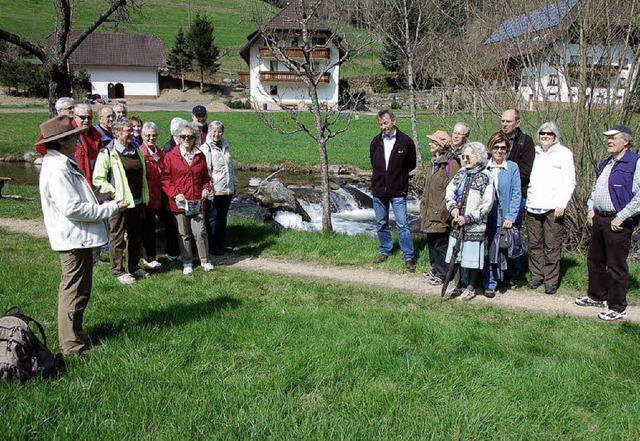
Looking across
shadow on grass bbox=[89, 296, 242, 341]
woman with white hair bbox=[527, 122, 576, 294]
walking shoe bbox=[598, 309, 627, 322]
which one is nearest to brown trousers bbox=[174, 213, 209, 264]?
Result: shadow on grass bbox=[89, 296, 242, 341]

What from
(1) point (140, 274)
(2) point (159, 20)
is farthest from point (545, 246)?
(2) point (159, 20)

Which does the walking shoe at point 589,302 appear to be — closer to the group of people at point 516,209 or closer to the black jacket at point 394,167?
the group of people at point 516,209

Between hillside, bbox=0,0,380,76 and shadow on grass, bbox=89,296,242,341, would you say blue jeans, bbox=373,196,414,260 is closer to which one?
shadow on grass, bbox=89,296,242,341

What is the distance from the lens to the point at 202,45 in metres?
51.7

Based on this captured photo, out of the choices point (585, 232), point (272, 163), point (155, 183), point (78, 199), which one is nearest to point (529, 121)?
point (585, 232)

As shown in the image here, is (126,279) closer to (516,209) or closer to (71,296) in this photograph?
(71,296)

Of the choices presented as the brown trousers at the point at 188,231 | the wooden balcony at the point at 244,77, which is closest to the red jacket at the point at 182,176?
the brown trousers at the point at 188,231

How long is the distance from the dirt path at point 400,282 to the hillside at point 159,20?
156ft

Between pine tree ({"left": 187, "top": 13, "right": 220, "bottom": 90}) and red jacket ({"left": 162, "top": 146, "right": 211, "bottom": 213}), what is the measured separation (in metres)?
48.4

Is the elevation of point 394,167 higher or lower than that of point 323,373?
higher

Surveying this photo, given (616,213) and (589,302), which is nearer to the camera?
(616,213)

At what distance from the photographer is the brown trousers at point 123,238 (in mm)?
6547

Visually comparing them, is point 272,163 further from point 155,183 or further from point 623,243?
point 623,243

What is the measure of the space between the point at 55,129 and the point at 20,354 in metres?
1.73
